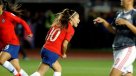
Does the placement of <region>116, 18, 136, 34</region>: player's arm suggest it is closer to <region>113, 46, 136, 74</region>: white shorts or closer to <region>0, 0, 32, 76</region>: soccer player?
<region>113, 46, 136, 74</region>: white shorts

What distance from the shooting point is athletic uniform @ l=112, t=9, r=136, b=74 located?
12.3 m

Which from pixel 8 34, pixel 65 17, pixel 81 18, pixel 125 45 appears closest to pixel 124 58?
pixel 125 45

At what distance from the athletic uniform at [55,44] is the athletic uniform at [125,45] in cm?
176

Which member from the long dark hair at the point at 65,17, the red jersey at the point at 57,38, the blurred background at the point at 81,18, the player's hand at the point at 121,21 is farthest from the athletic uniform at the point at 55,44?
the blurred background at the point at 81,18

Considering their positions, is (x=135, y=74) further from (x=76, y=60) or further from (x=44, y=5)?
(x=44, y=5)

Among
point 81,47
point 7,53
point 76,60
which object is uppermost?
point 7,53

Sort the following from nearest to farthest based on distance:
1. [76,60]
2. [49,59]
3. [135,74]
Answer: [49,59], [135,74], [76,60]

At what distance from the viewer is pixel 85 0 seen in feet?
117

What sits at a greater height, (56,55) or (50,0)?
(56,55)

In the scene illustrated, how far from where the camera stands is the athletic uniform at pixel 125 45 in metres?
12.3

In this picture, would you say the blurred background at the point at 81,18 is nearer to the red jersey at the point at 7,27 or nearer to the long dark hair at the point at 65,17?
the red jersey at the point at 7,27

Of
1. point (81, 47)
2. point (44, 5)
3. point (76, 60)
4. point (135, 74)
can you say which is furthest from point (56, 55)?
point (44, 5)

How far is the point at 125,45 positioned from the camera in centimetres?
1234

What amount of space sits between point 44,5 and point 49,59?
23486 mm
